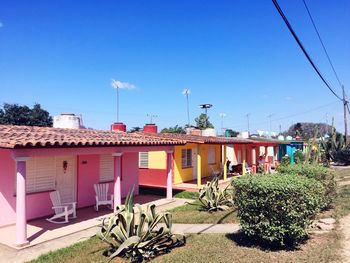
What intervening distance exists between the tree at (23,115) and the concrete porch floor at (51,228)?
45129 millimetres

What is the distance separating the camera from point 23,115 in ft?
173

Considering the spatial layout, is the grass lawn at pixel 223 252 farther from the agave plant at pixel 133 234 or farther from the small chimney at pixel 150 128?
the small chimney at pixel 150 128

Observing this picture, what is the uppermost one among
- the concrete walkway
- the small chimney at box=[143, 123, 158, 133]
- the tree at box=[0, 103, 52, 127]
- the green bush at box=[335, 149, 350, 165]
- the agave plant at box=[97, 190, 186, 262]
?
the tree at box=[0, 103, 52, 127]

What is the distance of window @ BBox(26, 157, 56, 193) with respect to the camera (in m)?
10.5

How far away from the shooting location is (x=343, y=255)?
630cm

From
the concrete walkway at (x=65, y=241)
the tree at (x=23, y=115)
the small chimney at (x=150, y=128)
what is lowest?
the concrete walkway at (x=65, y=241)

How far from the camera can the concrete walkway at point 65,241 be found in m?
7.25

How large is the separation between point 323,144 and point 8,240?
30682mm

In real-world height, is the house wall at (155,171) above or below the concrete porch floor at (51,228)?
above

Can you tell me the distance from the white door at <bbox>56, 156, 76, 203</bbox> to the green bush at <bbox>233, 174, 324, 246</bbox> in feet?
22.3

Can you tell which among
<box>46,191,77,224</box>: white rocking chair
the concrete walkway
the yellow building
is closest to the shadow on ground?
the concrete walkway

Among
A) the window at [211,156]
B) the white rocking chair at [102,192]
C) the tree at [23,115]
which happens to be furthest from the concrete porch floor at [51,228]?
the tree at [23,115]

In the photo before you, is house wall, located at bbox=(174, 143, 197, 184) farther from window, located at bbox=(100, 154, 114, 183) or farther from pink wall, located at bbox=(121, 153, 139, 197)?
window, located at bbox=(100, 154, 114, 183)

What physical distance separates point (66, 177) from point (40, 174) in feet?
3.66
